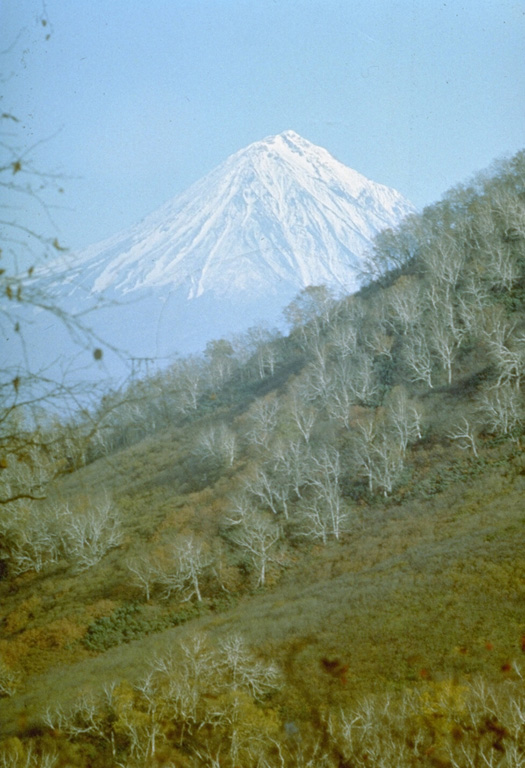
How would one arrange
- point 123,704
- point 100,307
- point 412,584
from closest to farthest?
point 100,307
point 123,704
point 412,584

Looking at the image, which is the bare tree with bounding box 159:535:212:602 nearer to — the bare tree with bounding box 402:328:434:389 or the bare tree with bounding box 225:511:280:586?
the bare tree with bounding box 225:511:280:586

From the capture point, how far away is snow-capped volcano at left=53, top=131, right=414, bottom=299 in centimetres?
11512

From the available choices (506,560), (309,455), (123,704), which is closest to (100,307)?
(123,704)

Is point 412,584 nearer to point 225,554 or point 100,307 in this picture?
point 225,554

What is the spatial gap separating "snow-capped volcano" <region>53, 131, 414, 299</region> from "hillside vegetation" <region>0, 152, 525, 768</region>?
54931mm

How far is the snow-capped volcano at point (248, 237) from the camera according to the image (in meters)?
115

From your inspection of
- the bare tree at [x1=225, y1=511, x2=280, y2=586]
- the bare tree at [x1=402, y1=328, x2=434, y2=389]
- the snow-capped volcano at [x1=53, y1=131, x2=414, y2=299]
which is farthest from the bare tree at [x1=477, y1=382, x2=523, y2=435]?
the snow-capped volcano at [x1=53, y1=131, x2=414, y2=299]

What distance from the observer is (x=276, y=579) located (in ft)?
72.7

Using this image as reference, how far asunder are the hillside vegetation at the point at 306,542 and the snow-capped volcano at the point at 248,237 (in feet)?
180

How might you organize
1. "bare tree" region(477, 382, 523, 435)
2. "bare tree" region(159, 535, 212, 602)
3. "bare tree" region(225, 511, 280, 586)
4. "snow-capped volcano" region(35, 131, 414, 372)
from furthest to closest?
"snow-capped volcano" region(35, 131, 414, 372) → "bare tree" region(477, 382, 523, 435) → "bare tree" region(225, 511, 280, 586) → "bare tree" region(159, 535, 212, 602)

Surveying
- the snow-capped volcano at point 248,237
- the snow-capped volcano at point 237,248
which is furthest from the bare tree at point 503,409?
the snow-capped volcano at point 248,237

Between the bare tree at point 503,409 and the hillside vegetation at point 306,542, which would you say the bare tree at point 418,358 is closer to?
the hillside vegetation at point 306,542

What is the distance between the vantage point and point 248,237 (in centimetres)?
13238

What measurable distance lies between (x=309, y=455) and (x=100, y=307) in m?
28.2
